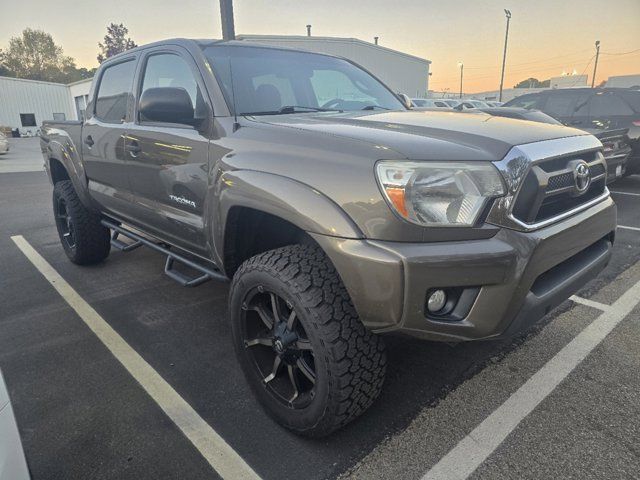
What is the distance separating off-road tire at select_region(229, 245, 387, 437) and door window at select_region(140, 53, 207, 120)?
1.08 m

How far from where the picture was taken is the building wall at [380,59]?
2675 centimetres

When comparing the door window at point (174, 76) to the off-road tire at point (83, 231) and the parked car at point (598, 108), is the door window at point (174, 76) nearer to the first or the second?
the off-road tire at point (83, 231)

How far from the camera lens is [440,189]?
5.37 feet

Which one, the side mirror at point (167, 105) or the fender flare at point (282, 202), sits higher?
the side mirror at point (167, 105)

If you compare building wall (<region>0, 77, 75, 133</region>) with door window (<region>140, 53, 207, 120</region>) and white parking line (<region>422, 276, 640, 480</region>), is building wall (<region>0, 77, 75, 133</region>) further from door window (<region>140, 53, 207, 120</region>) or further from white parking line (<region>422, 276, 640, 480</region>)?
white parking line (<region>422, 276, 640, 480</region>)

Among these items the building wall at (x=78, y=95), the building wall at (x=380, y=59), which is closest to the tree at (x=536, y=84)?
the building wall at (x=380, y=59)

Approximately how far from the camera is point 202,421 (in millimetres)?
2189

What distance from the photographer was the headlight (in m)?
1.63

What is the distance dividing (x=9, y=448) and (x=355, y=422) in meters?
1.41

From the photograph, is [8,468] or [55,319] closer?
[8,468]

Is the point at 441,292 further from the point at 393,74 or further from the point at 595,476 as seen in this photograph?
the point at 393,74

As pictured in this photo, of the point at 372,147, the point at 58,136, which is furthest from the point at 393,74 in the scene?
the point at 372,147

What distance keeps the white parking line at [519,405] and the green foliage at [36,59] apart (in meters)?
85.5

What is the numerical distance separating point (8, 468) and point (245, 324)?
3.78 feet
